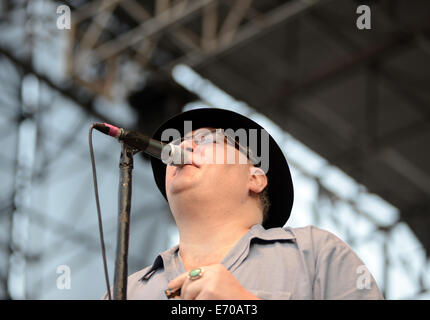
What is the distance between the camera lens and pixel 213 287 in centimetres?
216

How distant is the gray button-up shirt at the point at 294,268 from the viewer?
2.31 metres

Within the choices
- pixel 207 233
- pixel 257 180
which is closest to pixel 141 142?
pixel 207 233

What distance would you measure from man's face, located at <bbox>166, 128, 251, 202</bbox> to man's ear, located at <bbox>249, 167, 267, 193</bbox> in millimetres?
28

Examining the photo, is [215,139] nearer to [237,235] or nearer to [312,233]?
[237,235]

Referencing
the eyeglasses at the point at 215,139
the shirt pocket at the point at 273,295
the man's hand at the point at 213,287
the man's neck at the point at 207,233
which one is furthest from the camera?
the eyeglasses at the point at 215,139

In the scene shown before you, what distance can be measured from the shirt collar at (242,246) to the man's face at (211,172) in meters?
0.15

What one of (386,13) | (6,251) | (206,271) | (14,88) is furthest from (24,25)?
(206,271)

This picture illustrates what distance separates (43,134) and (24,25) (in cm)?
126

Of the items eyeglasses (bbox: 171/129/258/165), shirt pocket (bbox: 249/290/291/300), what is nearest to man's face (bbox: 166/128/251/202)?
eyeglasses (bbox: 171/129/258/165)

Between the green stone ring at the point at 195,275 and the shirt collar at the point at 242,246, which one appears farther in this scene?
the shirt collar at the point at 242,246

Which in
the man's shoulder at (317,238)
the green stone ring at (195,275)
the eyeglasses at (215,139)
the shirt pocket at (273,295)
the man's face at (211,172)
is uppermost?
the eyeglasses at (215,139)

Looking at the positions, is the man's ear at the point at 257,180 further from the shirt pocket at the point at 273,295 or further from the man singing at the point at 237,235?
the shirt pocket at the point at 273,295

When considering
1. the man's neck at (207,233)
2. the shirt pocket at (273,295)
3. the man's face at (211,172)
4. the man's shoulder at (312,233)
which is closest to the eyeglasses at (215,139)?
the man's face at (211,172)

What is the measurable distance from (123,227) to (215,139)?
62 cm
